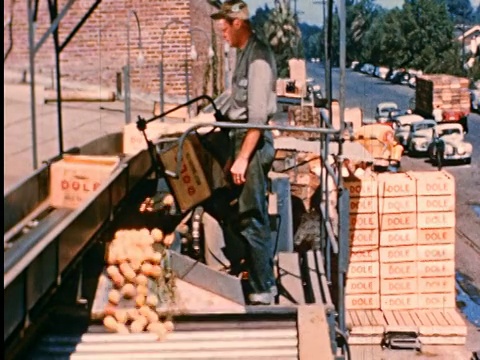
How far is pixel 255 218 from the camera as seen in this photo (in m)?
5.77

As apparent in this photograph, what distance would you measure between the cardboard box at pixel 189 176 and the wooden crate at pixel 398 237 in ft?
19.8

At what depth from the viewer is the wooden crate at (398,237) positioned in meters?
11.9

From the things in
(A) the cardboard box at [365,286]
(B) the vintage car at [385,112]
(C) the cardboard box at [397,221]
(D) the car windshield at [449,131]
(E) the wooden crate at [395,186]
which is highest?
(B) the vintage car at [385,112]

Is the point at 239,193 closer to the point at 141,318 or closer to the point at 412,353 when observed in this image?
the point at 141,318

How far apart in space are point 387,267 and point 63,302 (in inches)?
295

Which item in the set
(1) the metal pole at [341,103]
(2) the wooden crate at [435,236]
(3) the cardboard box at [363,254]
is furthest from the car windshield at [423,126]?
(1) the metal pole at [341,103]

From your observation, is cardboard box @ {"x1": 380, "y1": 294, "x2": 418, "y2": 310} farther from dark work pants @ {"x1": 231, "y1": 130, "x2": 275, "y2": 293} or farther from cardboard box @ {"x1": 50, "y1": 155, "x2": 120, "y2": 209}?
cardboard box @ {"x1": 50, "y1": 155, "x2": 120, "y2": 209}

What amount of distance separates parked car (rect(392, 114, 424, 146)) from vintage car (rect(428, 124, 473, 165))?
2.29m

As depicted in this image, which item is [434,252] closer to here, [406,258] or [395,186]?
[406,258]

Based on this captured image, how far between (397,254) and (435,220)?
0.72 metres

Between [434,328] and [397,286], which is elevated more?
[397,286]

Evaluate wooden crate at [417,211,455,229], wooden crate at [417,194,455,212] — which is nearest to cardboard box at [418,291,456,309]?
wooden crate at [417,211,455,229]

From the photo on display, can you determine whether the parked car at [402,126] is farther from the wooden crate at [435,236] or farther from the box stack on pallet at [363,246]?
the box stack on pallet at [363,246]

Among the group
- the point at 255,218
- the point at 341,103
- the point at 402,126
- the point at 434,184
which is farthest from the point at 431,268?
the point at 402,126
